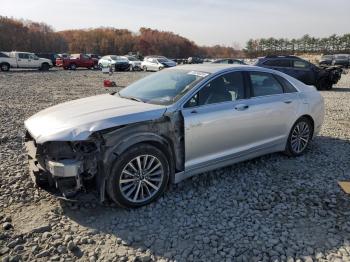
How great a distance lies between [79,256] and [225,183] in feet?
7.73

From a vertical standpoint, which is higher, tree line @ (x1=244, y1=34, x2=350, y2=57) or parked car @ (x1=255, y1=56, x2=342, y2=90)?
tree line @ (x1=244, y1=34, x2=350, y2=57)

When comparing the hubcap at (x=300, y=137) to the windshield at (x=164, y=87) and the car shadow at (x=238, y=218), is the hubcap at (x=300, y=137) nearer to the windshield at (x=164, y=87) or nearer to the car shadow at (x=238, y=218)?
the car shadow at (x=238, y=218)

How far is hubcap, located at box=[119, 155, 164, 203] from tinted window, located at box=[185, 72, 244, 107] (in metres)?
0.89

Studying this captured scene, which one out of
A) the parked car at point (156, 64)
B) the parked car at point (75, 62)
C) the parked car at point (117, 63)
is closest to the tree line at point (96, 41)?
the parked car at point (75, 62)

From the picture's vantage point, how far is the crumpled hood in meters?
3.95

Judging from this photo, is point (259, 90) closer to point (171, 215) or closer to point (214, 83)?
point (214, 83)

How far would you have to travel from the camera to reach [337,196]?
4809mm

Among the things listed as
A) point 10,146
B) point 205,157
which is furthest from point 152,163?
point 10,146

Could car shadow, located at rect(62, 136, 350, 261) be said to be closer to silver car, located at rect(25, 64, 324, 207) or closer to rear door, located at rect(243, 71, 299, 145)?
silver car, located at rect(25, 64, 324, 207)

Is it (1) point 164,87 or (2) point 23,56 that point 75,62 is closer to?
(2) point 23,56

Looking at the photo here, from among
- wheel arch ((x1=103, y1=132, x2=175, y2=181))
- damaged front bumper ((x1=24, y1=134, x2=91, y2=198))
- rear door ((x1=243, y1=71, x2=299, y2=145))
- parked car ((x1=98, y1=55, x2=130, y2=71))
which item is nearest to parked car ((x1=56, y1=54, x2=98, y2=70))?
parked car ((x1=98, y1=55, x2=130, y2=71))

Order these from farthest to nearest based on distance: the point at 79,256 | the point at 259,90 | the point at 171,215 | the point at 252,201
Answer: the point at 259,90 < the point at 252,201 < the point at 171,215 < the point at 79,256

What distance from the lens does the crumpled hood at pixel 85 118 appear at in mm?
3947

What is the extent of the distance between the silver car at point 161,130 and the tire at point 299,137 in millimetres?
53
